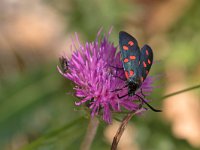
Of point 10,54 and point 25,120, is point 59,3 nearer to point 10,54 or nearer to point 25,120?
point 10,54

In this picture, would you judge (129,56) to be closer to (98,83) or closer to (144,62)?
(144,62)

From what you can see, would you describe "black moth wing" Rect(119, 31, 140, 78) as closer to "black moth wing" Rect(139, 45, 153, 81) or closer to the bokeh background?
"black moth wing" Rect(139, 45, 153, 81)

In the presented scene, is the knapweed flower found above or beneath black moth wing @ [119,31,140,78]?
beneath

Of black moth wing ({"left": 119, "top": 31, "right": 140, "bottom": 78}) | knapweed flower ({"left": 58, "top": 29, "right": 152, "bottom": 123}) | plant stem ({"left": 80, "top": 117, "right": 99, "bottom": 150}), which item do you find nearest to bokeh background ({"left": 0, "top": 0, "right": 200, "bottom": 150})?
plant stem ({"left": 80, "top": 117, "right": 99, "bottom": 150})

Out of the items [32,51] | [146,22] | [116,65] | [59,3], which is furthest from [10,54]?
[116,65]

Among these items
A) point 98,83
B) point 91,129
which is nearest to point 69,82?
point 91,129

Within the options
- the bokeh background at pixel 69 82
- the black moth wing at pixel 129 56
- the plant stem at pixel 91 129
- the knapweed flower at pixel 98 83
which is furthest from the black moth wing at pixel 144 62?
the bokeh background at pixel 69 82

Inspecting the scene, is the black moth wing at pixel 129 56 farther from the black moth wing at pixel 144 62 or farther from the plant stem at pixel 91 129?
the plant stem at pixel 91 129

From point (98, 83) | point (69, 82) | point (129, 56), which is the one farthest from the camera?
point (69, 82)
